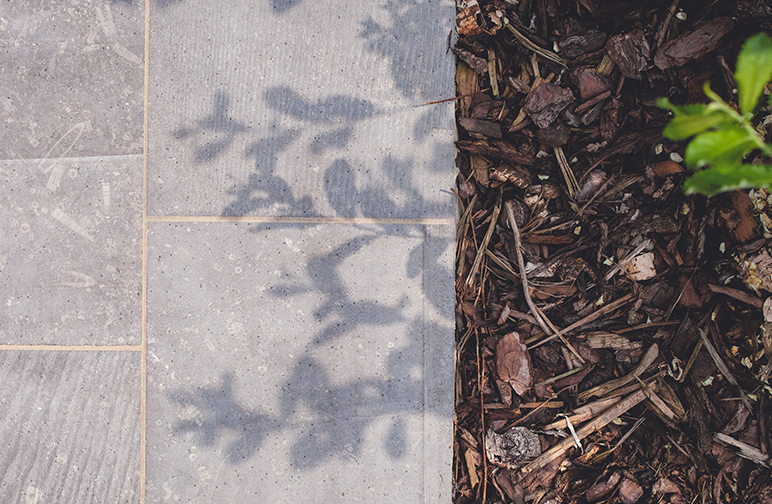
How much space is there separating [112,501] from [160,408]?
56 cm

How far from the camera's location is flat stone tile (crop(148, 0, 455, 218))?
250 centimetres

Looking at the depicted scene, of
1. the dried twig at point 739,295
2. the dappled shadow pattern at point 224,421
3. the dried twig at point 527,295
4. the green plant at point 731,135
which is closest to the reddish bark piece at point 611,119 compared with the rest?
the dried twig at point 527,295

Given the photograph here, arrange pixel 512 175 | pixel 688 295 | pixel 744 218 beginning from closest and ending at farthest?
pixel 744 218, pixel 688 295, pixel 512 175

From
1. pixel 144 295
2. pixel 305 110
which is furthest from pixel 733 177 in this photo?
pixel 144 295

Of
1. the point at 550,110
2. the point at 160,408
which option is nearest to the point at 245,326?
the point at 160,408

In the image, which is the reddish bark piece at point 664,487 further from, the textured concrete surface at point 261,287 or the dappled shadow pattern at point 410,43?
the dappled shadow pattern at point 410,43

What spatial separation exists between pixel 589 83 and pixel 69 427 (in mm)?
3296

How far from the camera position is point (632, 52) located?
2.37 meters

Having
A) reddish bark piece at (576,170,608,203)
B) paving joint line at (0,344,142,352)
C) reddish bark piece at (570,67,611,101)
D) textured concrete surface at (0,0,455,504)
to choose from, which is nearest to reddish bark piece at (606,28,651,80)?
reddish bark piece at (570,67,611,101)

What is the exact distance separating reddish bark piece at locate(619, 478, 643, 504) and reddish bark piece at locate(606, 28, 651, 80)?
207 cm

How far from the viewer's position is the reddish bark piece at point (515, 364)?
243cm

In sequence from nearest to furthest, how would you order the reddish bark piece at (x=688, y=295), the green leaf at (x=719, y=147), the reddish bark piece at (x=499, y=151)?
the green leaf at (x=719, y=147) → the reddish bark piece at (x=688, y=295) → the reddish bark piece at (x=499, y=151)

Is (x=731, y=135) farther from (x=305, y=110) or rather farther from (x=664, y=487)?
(x=664, y=487)

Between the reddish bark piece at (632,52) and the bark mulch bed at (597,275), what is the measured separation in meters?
0.01
